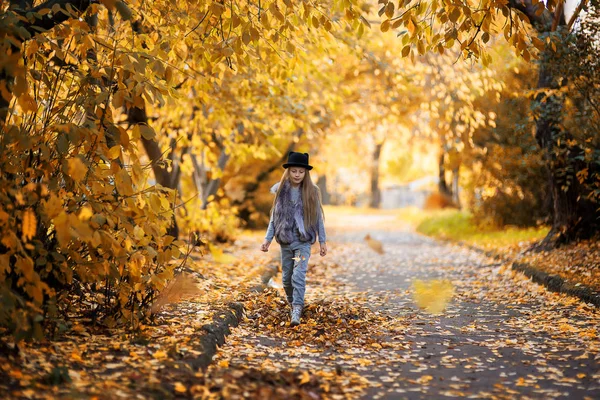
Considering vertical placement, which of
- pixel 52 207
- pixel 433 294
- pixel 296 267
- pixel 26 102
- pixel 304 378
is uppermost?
pixel 26 102

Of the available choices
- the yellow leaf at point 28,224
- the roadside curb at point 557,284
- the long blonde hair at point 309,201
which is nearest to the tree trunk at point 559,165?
the roadside curb at point 557,284

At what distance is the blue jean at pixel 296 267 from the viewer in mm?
7836

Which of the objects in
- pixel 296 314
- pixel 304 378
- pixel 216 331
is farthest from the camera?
pixel 296 314

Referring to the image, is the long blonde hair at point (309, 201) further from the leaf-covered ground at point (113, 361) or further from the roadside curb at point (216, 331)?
the leaf-covered ground at point (113, 361)

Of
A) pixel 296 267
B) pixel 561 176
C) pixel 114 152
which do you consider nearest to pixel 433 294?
pixel 296 267

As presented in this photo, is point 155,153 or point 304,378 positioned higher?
point 155,153

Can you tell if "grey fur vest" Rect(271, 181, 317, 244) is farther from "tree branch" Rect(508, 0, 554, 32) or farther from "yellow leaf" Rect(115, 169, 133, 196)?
"tree branch" Rect(508, 0, 554, 32)

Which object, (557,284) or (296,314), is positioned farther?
(557,284)

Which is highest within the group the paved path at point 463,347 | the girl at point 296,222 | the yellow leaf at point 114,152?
the yellow leaf at point 114,152

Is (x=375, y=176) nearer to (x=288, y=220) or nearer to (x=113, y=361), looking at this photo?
(x=288, y=220)

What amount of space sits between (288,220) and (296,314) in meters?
1.07

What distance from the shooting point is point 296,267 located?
790cm

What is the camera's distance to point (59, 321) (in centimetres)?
598

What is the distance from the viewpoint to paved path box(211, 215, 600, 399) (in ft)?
17.7
